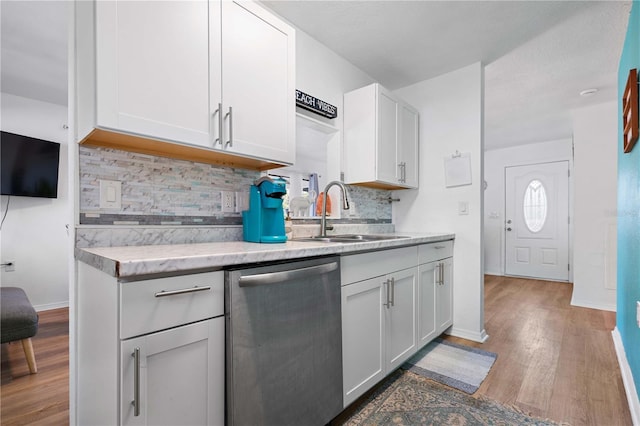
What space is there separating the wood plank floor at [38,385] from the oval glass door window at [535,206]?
6.22m

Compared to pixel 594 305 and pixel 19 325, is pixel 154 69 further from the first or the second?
pixel 594 305

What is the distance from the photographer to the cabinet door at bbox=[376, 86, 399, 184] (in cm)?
243

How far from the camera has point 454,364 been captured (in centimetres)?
213

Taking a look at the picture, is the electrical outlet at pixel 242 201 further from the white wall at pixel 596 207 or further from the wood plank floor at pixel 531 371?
the white wall at pixel 596 207

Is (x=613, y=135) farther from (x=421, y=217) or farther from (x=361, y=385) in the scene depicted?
(x=361, y=385)

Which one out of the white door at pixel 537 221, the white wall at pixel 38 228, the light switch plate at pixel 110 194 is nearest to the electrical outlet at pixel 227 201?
the light switch plate at pixel 110 194

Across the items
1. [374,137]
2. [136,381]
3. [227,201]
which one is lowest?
[136,381]

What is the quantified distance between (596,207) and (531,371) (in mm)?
2598

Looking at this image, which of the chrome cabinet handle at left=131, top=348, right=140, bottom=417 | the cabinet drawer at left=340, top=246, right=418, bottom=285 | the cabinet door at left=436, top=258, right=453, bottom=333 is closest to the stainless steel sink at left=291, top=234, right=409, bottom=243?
the cabinet drawer at left=340, top=246, right=418, bottom=285

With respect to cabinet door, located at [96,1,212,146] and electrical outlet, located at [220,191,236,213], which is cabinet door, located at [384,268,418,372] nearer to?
electrical outlet, located at [220,191,236,213]

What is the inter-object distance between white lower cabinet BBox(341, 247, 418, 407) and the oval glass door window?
4399 mm

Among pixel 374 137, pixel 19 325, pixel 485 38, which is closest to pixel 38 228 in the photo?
pixel 19 325

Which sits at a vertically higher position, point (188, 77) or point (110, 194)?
point (188, 77)

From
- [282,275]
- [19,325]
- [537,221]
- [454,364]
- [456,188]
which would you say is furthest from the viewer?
[537,221]
